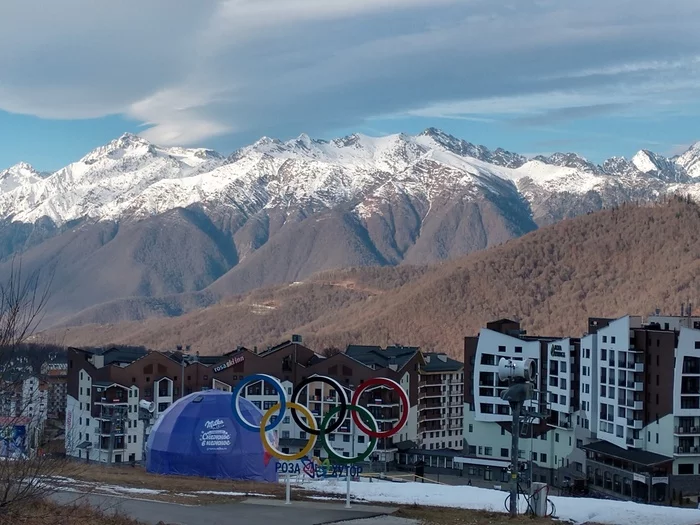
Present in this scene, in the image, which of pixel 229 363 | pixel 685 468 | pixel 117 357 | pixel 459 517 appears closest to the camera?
pixel 459 517

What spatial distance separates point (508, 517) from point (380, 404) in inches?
2396

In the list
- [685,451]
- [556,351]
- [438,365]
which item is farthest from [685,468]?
[438,365]

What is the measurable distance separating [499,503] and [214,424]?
838 inches

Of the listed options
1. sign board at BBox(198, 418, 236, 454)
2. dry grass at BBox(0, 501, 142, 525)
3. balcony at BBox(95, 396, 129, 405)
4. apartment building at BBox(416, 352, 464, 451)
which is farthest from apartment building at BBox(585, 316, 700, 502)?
dry grass at BBox(0, 501, 142, 525)

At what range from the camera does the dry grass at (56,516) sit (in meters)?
19.6

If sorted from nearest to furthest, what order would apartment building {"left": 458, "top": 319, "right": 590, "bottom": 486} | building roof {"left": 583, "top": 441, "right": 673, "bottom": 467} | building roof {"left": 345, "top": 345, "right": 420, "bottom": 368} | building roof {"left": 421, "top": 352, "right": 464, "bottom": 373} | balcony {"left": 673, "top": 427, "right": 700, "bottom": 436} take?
building roof {"left": 583, "top": 441, "right": 673, "bottom": 467} → balcony {"left": 673, "top": 427, "right": 700, "bottom": 436} → apartment building {"left": 458, "top": 319, "right": 590, "bottom": 486} → building roof {"left": 345, "top": 345, "right": 420, "bottom": 368} → building roof {"left": 421, "top": 352, "right": 464, "bottom": 373}

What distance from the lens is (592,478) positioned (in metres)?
79.2

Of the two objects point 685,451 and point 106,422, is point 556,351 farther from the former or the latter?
point 106,422

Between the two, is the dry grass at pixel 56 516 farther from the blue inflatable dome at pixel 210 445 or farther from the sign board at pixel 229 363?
the sign board at pixel 229 363

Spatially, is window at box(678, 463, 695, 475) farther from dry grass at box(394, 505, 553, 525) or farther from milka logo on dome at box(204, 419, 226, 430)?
dry grass at box(394, 505, 553, 525)

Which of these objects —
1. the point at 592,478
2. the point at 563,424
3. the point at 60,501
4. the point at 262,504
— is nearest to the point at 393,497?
the point at 262,504

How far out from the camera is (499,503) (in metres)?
36.5

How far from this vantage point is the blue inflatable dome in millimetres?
53156

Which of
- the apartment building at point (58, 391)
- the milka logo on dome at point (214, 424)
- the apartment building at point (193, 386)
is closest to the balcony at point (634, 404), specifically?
the apartment building at point (193, 386)
